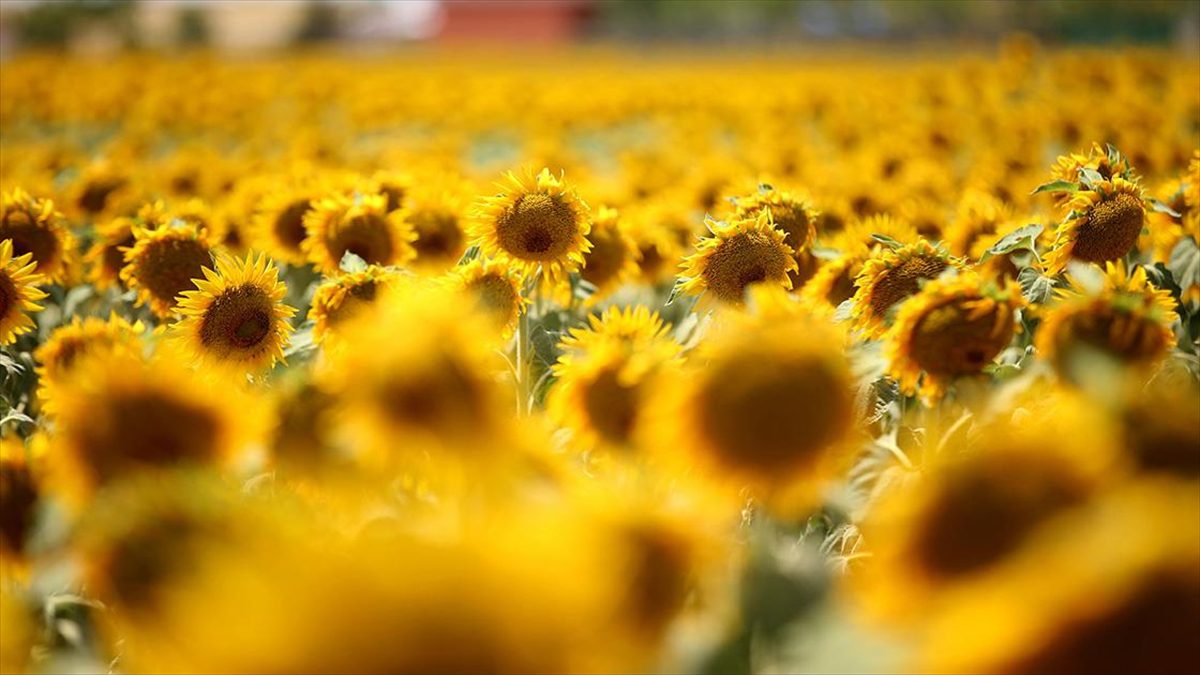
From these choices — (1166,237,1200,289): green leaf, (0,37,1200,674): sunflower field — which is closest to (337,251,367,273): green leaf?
(0,37,1200,674): sunflower field

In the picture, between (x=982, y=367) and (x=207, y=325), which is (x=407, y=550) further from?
(x=207, y=325)

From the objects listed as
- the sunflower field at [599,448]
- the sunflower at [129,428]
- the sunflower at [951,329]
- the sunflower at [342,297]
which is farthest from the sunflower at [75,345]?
the sunflower at [951,329]

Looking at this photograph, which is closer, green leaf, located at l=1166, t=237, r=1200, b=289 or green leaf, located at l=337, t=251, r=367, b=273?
green leaf, located at l=337, t=251, r=367, b=273

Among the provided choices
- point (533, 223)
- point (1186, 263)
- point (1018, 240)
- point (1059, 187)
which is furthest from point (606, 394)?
point (1186, 263)

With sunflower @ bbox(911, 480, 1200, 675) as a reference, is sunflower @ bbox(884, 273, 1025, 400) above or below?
below

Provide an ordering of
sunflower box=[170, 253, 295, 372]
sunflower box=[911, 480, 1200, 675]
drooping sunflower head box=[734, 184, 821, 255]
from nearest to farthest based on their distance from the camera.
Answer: sunflower box=[911, 480, 1200, 675], sunflower box=[170, 253, 295, 372], drooping sunflower head box=[734, 184, 821, 255]

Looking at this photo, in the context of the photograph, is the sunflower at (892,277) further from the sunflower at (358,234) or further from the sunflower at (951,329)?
the sunflower at (358,234)

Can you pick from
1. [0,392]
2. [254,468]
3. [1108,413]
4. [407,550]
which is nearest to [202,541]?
[407,550]

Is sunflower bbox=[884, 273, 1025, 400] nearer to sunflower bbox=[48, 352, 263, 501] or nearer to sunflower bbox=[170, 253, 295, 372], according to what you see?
sunflower bbox=[48, 352, 263, 501]
